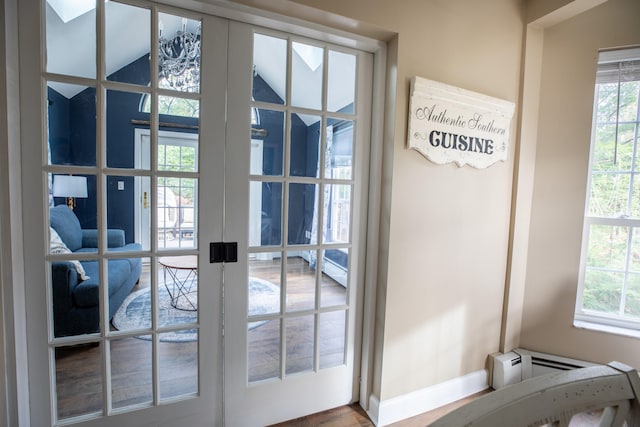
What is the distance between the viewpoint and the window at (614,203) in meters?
1.95

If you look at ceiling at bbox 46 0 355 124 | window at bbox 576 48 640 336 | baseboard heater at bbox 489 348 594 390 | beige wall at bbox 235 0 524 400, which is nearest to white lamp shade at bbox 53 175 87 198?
ceiling at bbox 46 0 355 124

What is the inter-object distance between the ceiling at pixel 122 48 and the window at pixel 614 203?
2044 millimetres

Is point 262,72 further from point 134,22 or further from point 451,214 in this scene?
point 451,214

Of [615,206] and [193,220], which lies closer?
[193,220]

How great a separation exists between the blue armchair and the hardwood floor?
110 millimetres

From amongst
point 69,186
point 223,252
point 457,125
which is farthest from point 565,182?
point 69,186

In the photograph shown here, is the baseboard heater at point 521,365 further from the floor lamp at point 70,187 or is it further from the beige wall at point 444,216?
the floor lamp at point 70,187

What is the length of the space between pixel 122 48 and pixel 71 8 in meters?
0.24

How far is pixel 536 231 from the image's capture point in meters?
2.10

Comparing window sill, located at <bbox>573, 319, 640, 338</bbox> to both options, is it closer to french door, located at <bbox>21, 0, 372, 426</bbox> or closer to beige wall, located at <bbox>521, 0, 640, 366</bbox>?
beige wall, located at <bbox>521, 0, 640, 366</bbox>

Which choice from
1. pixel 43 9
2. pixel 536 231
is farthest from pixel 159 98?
pixel 536 231

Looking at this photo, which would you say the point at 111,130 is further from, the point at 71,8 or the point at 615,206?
the point at 615,206

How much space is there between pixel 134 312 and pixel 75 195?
2.04ft

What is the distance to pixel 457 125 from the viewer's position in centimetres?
177
